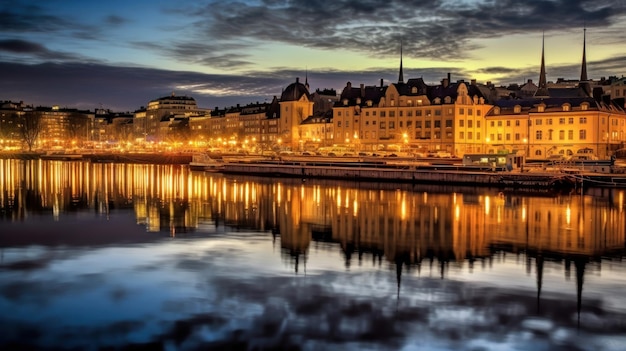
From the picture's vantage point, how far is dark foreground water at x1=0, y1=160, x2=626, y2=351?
1420 centimetres

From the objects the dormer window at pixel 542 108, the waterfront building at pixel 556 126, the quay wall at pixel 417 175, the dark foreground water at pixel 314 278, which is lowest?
the dark foreground water at pixel 314 278

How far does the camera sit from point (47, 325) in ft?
48.4

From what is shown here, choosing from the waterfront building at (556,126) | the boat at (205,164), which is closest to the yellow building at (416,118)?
the waterfront building at (556,126)

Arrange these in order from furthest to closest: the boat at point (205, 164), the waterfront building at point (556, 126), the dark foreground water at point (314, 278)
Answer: the boat at point (205, 164), the waterfront building at point (556, 126), the dark foreground water at point (314, 278)

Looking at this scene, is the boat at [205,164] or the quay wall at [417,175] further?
the boat at [205,164]

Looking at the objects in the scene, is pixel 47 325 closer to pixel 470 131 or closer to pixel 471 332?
pixel 471 332

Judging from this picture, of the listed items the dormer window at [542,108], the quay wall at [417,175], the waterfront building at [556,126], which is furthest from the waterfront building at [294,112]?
the dormer window at [542,108]

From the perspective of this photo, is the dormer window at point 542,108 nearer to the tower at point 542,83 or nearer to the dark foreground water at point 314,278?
the tower at point 542,83

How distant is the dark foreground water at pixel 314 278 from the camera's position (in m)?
14.2

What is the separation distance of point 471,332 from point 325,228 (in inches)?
654

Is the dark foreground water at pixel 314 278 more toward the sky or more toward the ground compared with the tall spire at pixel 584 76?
more toward the ground

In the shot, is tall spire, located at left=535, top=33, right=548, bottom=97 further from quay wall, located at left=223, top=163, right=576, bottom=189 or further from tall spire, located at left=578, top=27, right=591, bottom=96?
quay wall, located at left=223, top=163, right=576, bottom=189

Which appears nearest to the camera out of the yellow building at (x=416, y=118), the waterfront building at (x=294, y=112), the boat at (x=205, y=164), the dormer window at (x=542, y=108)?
the dormer window at (x=542, y=108)

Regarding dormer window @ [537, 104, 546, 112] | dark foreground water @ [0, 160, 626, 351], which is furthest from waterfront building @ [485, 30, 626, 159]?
dark foreground water @ [0, 160, 626, 351]
